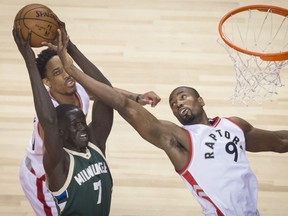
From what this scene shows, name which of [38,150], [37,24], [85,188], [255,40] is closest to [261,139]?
[85,188]

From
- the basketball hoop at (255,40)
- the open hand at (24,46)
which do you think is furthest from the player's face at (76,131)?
the basketball hoop at (255,40)

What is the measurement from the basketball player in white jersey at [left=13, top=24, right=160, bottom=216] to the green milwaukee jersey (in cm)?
18

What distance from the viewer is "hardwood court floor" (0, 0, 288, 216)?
431 centimetres

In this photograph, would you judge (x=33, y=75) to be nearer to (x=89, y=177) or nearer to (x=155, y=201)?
(x=89, y=177)

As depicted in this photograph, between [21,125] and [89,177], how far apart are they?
2.09 m

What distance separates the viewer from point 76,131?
114 inches

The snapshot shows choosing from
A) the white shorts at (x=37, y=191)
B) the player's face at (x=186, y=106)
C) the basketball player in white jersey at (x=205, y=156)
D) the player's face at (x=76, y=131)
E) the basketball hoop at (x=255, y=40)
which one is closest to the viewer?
the player's face at (x=76, y=131)

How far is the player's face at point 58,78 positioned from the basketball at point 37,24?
0.87ft

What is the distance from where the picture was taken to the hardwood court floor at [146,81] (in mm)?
4309

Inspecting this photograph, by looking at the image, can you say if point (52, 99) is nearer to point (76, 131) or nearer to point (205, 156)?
point (76, 131)

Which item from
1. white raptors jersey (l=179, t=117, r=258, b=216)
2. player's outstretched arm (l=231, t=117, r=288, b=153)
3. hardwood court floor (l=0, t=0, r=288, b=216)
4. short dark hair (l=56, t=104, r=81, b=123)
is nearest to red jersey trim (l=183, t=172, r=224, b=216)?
white raptors jersey (l=179, t=117, r=258, b=216)

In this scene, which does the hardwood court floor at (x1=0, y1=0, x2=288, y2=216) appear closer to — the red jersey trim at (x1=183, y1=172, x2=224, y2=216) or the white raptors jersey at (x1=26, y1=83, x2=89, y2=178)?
the white raptors jersey at (x1=26, y1=83, x2=89, y2=178)

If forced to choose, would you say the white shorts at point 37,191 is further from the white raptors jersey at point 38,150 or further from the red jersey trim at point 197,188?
the red jersey trim at point 197,188

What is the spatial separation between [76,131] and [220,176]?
0.73 meters
